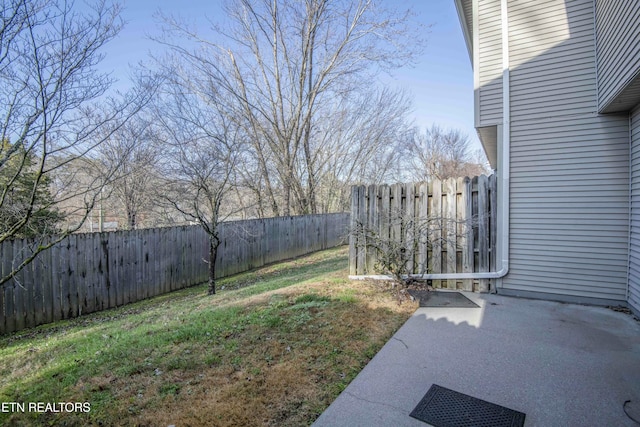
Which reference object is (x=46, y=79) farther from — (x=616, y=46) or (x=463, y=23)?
(x=463, y=23)

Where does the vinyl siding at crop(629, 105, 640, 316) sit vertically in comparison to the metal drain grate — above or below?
above

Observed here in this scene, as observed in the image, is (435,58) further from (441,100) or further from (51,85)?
(51,85)

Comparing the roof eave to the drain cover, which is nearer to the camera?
the drain cover

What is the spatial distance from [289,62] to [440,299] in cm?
1253

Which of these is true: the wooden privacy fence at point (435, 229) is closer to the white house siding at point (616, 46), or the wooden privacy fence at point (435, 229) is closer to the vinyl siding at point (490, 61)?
the vinyl siding at point (490, 61)

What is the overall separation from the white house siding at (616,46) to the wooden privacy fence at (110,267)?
407 centimetres

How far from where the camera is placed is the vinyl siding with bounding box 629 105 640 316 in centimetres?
381

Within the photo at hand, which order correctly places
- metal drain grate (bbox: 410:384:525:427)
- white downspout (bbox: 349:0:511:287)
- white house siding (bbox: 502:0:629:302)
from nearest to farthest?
metal drain grate (bbox: 410:384:525:427) → white house siding (bbox: 502:0:629:302) → white downspout (bbox: 349:0:511:287)

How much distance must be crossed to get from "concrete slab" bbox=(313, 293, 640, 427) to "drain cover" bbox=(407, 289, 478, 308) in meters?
0.32

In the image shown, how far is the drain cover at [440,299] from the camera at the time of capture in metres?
4.30

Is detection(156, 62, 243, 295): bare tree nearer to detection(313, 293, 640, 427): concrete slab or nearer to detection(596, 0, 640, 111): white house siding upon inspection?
detection(313, 293, 640, 427): concrete slab

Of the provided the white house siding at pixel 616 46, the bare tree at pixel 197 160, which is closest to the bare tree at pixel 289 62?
the bare tree at pixel 197 160

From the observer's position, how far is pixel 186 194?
7.16 metres

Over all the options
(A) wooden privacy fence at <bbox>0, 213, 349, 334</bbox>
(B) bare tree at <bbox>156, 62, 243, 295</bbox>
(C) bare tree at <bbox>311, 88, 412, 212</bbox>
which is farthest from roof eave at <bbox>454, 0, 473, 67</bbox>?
(C) bare tree at <bbox>311, 88, 412, 212</bbox>
